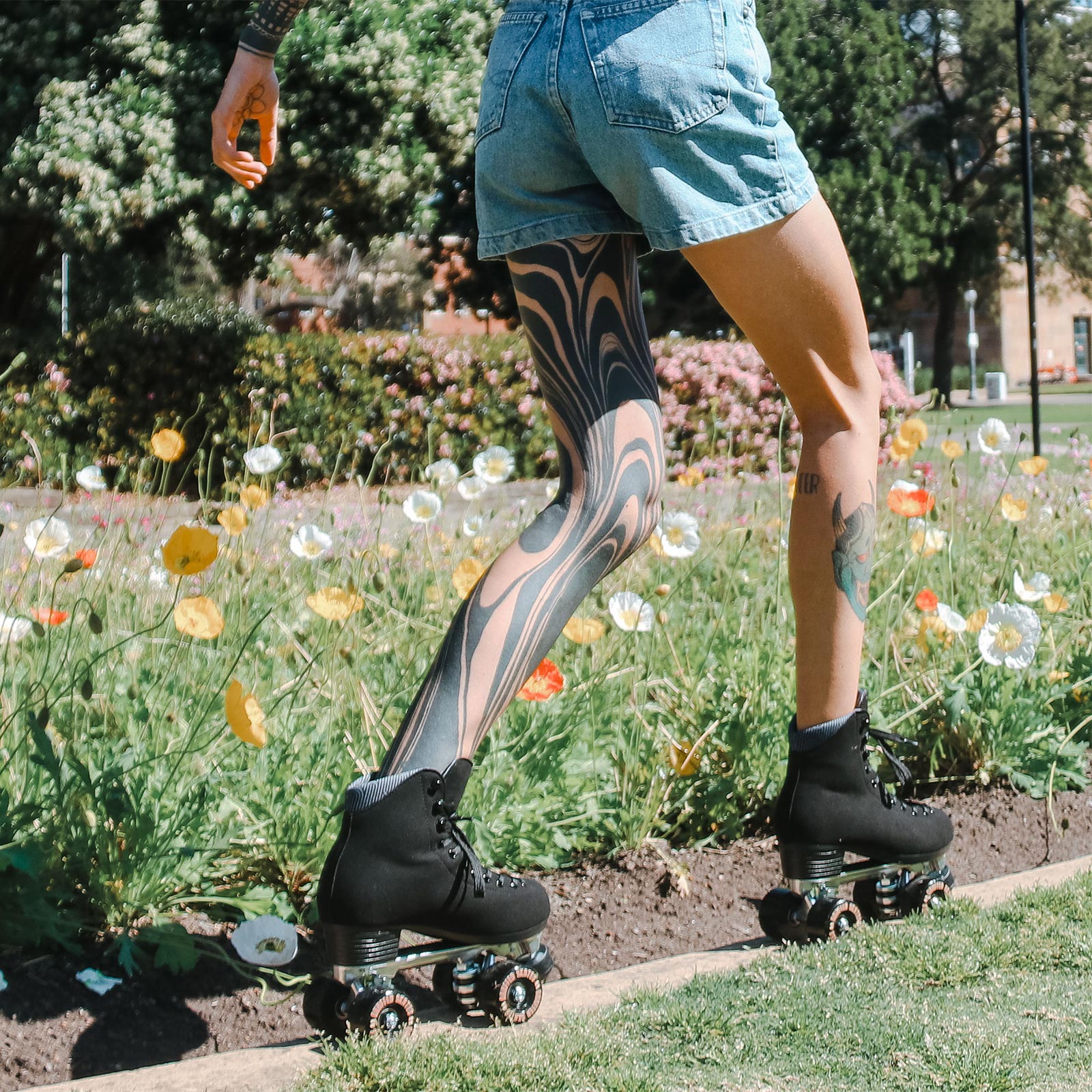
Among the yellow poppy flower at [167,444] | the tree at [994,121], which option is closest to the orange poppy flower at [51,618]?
the yellow poppy flower at [167,444]

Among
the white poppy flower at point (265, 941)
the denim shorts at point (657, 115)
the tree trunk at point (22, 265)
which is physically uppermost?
the tree trunk at point (22, 265)

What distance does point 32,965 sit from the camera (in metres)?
1.62

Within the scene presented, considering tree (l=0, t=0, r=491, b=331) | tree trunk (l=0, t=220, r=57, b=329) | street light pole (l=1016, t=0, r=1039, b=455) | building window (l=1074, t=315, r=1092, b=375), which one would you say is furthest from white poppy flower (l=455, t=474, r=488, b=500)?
building window (l=1074, t=315, r=1092, b=375)

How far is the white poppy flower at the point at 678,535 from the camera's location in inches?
108

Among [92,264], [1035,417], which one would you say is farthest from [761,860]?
[92,264]

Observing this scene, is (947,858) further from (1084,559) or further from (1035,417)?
(1035,417)

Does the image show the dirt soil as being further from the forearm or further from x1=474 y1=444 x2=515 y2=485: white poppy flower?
the forearm

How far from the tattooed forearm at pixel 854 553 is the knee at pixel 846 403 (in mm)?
107

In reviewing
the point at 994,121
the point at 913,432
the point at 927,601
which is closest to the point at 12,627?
the point at 927,601

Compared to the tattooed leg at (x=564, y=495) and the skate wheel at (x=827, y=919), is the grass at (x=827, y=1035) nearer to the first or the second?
the skate wheel at (x=827, y=919)

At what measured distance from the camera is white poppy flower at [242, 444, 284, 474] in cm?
273

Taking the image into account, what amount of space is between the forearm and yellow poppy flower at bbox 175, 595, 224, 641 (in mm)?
824

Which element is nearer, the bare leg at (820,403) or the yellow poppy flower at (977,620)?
the bare leg at (820,403)

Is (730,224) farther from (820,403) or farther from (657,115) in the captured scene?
(820,403)
